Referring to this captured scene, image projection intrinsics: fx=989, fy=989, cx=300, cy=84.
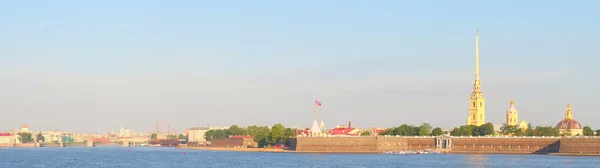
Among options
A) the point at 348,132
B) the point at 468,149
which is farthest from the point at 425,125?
the point at 468,149

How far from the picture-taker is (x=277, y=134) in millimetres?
157250

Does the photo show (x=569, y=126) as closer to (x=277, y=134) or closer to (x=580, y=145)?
(x=580, y=145)

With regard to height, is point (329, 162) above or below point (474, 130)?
below

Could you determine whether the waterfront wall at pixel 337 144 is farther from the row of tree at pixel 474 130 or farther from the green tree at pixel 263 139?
the green tree at pixel 263 139

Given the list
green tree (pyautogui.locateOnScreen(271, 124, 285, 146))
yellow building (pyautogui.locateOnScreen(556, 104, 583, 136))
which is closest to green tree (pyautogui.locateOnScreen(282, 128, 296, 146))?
green tree (pyautogui.locateOnScreen(271, 124, 285, 146))

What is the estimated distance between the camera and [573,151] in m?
115

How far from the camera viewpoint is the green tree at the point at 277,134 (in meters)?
157

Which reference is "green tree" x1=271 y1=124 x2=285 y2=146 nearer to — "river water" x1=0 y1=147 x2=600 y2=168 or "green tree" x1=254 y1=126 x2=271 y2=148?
"green tree" x1=254 y1=126 x2=271 y2=148

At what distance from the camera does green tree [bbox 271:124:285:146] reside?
157 metres

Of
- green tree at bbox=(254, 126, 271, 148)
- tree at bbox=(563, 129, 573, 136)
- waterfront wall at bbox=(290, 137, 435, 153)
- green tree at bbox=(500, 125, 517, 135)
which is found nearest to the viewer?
waterfront wall at bbox=(290, 137, 435, 153)

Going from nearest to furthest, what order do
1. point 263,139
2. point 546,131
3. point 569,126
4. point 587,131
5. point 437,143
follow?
point 437,143
point 546,131
point 587,131
point 569,126
point 263,139

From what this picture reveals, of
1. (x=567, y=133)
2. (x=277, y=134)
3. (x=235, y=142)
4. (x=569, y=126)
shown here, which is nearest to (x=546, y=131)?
(x=567, y=133)

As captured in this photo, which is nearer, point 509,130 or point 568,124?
point 509,130

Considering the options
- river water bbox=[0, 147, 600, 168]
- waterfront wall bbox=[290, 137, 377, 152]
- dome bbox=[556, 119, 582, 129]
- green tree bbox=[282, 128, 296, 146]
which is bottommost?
river water bbox=[0, 147, 600, 168]
